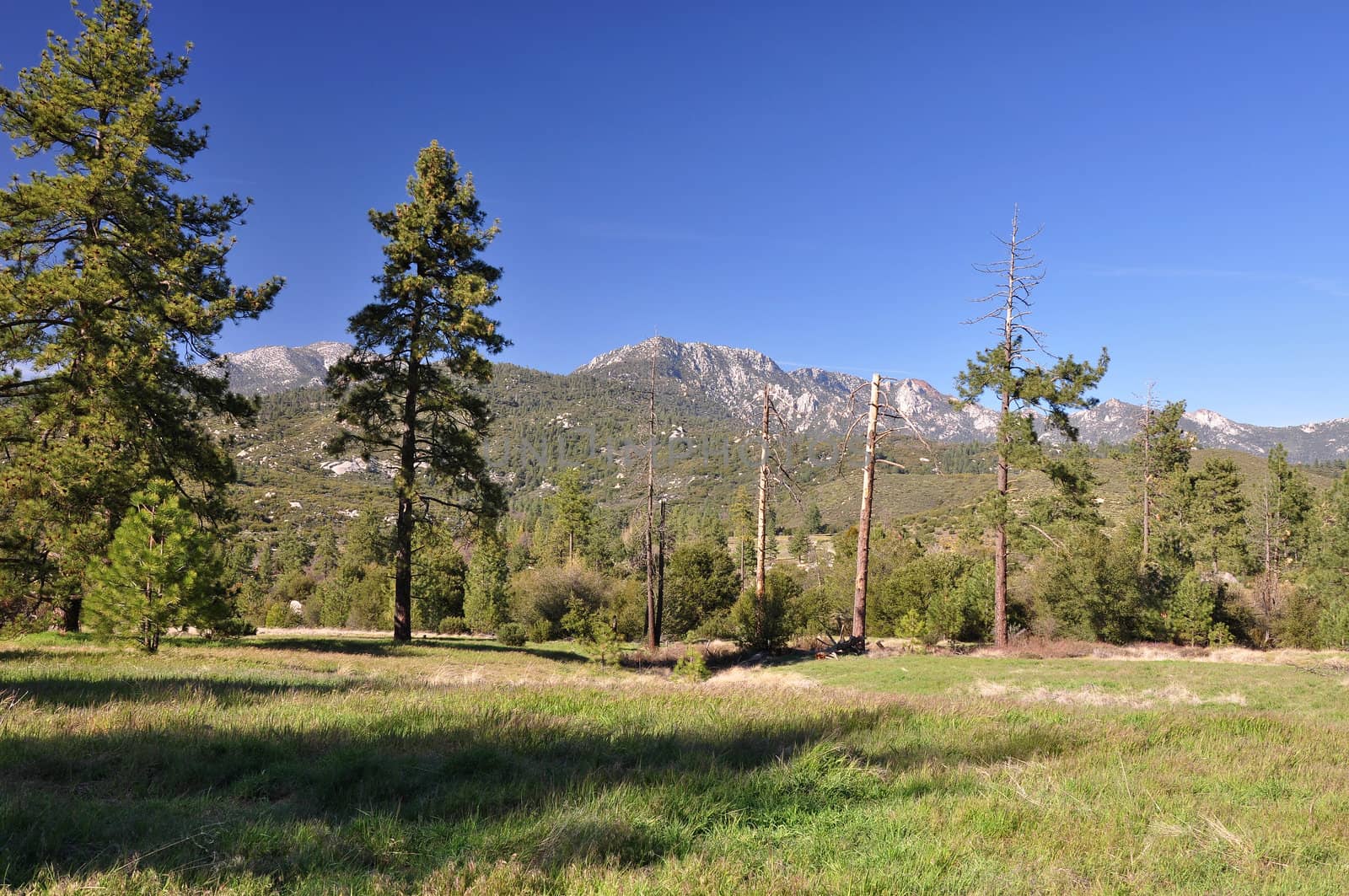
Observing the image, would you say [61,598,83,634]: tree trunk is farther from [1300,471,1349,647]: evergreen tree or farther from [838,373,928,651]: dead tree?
[1300,471,1349,647]: evergreen tree

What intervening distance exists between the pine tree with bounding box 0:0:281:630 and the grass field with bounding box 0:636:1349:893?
995 cm

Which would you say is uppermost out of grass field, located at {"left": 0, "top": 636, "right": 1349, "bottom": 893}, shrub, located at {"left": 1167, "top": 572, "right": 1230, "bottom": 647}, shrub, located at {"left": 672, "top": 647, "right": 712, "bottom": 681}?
grass field, located at {"left": 0, "top": 636, "right": 1349, "bottom": 893}

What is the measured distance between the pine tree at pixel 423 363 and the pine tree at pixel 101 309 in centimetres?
338

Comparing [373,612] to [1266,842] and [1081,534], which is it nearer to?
[1081,534]

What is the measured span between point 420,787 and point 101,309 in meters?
17.5

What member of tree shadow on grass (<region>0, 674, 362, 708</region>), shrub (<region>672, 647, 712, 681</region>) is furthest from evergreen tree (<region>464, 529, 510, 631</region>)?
tree shadow on grass (<region>0, 674, 362, 708</region>)

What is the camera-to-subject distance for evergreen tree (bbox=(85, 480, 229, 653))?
14367 millimetres

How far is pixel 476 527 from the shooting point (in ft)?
73.2

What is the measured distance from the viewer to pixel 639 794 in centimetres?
441

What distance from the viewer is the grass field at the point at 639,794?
3330mm

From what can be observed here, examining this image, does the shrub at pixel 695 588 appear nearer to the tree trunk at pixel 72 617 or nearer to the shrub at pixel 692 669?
the shrub at pixel 692 669

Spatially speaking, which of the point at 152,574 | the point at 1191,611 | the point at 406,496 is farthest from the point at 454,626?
the point at 1191,611

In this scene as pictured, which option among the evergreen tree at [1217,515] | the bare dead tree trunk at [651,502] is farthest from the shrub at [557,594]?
the evergreen tree at [1217,515]

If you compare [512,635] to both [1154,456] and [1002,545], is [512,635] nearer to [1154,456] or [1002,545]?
[1002,545]
